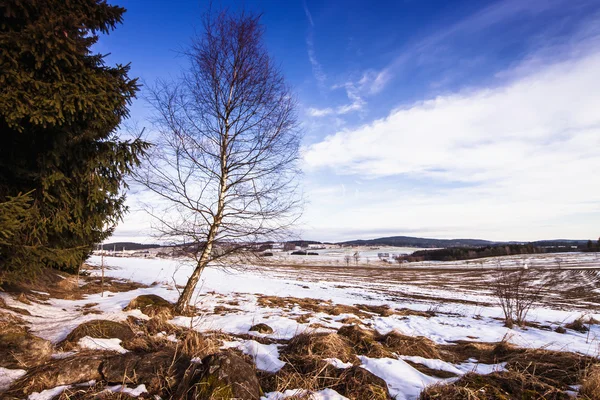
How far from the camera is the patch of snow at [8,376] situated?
10.1 feet

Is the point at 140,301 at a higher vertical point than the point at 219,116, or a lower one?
lower

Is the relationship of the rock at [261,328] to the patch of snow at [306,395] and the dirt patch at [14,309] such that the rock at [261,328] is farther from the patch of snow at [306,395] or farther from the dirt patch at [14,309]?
the dirt patch at [14,309]

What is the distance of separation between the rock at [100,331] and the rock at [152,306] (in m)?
1.37

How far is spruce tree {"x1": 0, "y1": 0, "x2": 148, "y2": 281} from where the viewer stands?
4324mm

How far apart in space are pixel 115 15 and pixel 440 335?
9892 mm

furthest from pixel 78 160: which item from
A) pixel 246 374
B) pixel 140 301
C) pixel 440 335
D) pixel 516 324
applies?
pixel 516 324

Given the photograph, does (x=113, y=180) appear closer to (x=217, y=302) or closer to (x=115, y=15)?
(x=115, y=15)

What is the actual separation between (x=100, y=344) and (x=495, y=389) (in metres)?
4.90

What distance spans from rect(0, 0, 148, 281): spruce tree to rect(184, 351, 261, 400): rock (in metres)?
3.68

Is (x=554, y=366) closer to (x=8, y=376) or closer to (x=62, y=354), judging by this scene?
(x=62, y=354)

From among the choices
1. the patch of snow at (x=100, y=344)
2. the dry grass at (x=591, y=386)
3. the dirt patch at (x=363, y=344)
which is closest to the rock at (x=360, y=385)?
the dirt patch at (x=363, y=344)

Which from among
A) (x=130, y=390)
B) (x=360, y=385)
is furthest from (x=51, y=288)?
(x=360, y=385)

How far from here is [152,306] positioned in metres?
6.95

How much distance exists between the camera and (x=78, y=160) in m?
5.71
